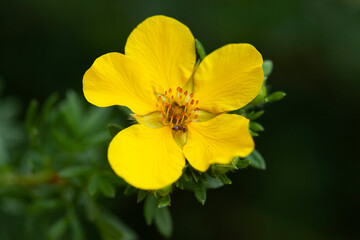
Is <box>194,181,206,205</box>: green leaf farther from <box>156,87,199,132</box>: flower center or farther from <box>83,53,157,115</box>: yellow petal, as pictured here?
<box>83,53,157,115</box>: yellow petal

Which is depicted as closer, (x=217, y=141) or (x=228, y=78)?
(x=217, y=141)

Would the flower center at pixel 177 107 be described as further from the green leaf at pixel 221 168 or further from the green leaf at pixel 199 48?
the green leaf at pixel 221 168

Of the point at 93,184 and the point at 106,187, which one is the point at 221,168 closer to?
the point at 106,187

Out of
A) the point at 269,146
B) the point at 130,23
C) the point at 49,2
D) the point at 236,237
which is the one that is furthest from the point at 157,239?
the point at 49,2

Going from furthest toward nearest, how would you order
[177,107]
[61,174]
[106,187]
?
[61,174] < [106,187] < [177,107]

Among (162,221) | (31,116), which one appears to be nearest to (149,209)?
(162,221)

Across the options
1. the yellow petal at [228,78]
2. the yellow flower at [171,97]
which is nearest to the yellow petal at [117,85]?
the yellow flower at [171,97]

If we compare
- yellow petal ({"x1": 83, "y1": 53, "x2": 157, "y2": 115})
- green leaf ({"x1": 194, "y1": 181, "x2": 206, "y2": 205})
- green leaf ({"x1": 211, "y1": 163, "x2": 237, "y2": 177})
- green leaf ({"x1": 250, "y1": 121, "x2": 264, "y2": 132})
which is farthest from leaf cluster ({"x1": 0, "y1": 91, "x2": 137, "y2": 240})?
green leaf ({"x1": 250, "y1": 121, "x2": 264, "y2": 132})
